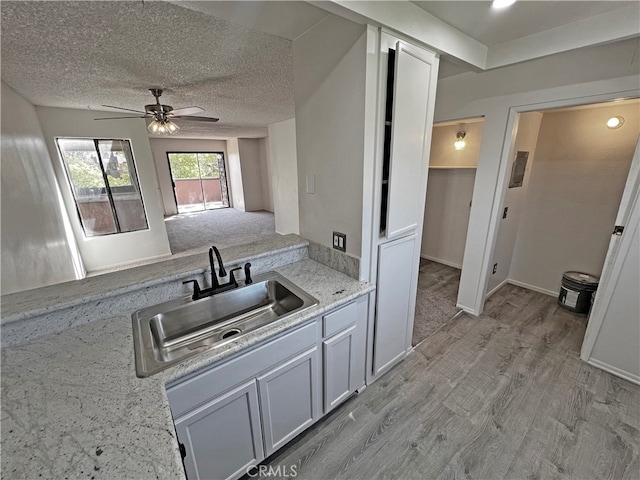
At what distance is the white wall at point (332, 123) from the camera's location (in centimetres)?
137

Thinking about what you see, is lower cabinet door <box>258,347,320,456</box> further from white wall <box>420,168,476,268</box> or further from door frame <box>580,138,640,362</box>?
white wall <box>420,168,476,268</box>

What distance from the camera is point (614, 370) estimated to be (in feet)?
6.44

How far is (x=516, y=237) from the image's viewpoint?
3244 millimetres

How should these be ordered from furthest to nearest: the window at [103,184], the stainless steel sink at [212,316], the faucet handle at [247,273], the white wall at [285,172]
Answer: the white wall at [285,172] < the window at [103,184] < the faucet handle at [247,273] < the stainless steel sink at [212,316]

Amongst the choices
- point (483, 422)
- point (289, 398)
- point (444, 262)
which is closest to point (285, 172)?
point (444, 262)

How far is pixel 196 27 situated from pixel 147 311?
1673 millimetres

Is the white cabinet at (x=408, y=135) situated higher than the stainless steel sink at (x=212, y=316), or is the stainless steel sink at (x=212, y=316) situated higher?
the white cabinet at (x=408, y=135)

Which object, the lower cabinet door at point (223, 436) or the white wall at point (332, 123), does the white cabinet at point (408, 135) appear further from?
the lower cabinet door at point (223, 436)

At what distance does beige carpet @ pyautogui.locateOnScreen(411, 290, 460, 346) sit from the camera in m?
2.48

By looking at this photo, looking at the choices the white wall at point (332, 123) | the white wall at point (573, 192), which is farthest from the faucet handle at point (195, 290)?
the white wall at point (573, 192)

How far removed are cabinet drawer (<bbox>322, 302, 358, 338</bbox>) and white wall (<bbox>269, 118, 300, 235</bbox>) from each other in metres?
3.68

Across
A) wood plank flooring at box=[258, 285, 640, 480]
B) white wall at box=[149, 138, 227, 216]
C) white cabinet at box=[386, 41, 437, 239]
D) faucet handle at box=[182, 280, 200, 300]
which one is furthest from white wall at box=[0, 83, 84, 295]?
white wall at box=[149, 138, 227, 216]

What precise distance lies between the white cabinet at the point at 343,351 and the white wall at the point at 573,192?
2786mm

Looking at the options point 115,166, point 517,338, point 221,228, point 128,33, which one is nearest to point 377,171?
point 128,33
